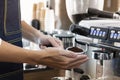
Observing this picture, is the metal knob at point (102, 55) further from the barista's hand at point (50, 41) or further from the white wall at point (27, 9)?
the white wall at point (27, 9)

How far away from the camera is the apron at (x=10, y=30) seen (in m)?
0.92

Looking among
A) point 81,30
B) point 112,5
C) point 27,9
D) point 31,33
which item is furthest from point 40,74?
point 27,9

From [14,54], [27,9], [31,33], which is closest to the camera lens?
[14,54]

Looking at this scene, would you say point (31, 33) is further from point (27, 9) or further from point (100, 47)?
point (27, 9)

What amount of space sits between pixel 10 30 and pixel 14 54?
26 cm

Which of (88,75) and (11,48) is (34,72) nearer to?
(88,75)

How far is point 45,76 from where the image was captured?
140cm

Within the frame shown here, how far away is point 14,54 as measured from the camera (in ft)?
2.34

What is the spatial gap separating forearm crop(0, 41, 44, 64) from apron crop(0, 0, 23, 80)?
222 mm

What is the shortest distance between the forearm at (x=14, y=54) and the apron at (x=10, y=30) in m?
0.22

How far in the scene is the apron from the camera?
92cm

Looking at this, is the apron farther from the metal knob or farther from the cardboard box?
the cardboard box

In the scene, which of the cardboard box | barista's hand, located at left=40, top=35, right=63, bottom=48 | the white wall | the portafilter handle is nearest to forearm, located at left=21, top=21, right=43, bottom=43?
barista's hand, located at left=40, top=35, right=63, bottom=48

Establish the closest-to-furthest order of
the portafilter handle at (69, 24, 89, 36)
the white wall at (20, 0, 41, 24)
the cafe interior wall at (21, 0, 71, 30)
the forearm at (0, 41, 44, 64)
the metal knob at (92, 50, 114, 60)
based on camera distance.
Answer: the forearm at (0, 41, 44, 64) < the metal knob at (92, 50, 114, 60) < the portafilter handle at (69, 24, 89, 36) < the cafe interior wall at (21, 0, 71, 30) < the white wall at (20, 0, 41, 24)
